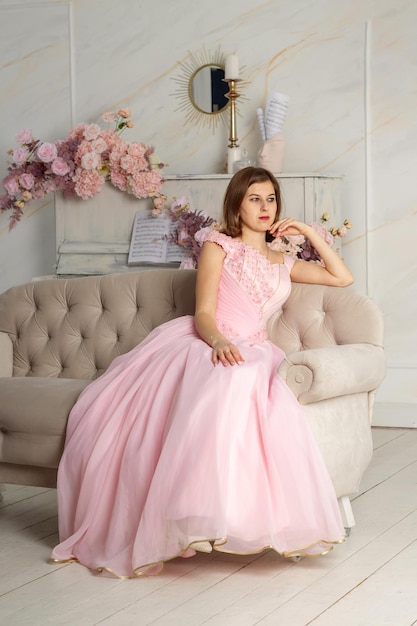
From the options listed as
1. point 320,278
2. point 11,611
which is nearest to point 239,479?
point 11,611

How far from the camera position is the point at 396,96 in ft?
18.0

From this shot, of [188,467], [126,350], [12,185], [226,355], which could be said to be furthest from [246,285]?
[12,185]

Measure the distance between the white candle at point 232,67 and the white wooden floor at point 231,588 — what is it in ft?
9.49

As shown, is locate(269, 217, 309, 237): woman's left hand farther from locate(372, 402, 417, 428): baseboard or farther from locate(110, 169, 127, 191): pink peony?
locate(372, 402, 417, 428): baseboard

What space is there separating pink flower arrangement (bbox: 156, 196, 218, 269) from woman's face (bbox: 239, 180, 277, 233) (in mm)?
1596

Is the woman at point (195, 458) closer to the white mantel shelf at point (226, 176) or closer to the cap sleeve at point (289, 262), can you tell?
the cap sleeve at point (289, 262)

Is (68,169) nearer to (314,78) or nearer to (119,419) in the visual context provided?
(314,78)

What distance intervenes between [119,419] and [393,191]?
2.89 meters

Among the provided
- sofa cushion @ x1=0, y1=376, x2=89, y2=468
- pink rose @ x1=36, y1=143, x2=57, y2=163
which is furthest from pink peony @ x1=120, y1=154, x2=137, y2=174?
sofa cushion @ x1=0, y1=376, x2=89, y2=468

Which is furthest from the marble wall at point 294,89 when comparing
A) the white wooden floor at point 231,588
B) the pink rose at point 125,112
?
the white wooden floor at point 231,588

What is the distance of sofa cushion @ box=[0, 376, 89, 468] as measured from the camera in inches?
133

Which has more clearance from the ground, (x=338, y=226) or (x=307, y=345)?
(x=338, y=226)

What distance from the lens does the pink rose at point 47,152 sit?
18.1 feet

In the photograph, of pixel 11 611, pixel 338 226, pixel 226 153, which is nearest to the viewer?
pixel 11 611
